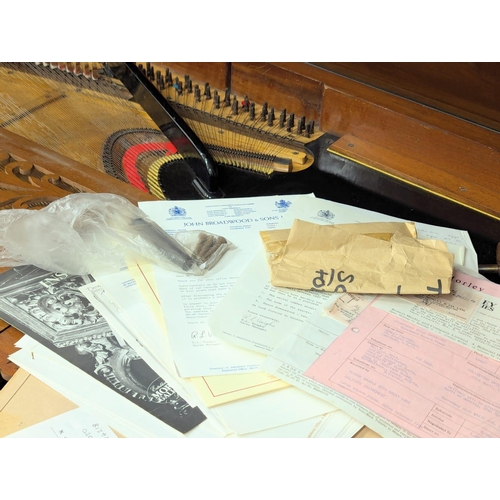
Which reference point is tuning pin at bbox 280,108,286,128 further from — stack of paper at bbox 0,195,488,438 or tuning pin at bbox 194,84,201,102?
stack of paper at bbox 0,195,488,438

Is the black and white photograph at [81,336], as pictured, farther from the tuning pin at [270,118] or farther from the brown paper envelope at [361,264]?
the tuning pin at [270,118]

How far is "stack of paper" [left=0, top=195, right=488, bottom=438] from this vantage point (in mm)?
779

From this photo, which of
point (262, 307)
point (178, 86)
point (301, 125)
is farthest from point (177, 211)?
point (178, 86)

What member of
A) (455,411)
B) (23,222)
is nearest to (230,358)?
(455,411)

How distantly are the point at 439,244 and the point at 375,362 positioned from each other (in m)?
0.27

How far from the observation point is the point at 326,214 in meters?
1.15

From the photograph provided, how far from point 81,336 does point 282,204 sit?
467 mm

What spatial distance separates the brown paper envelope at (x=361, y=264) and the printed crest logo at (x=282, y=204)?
0.56 feet

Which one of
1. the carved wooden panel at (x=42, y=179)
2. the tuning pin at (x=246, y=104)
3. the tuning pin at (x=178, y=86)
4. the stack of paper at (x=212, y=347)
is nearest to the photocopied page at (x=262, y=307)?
the stack of paper at (x=212, y=347)

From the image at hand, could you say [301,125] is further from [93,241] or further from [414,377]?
[414,377]

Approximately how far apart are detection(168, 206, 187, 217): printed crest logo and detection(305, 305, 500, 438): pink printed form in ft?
1.31

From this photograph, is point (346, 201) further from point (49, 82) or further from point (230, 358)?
point (49, 82)

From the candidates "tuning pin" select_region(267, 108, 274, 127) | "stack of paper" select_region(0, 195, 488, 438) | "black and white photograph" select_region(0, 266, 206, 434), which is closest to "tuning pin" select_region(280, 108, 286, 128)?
"tuning pin" select_region(267, 108, 274, 127)

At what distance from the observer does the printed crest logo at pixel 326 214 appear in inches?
44.8
